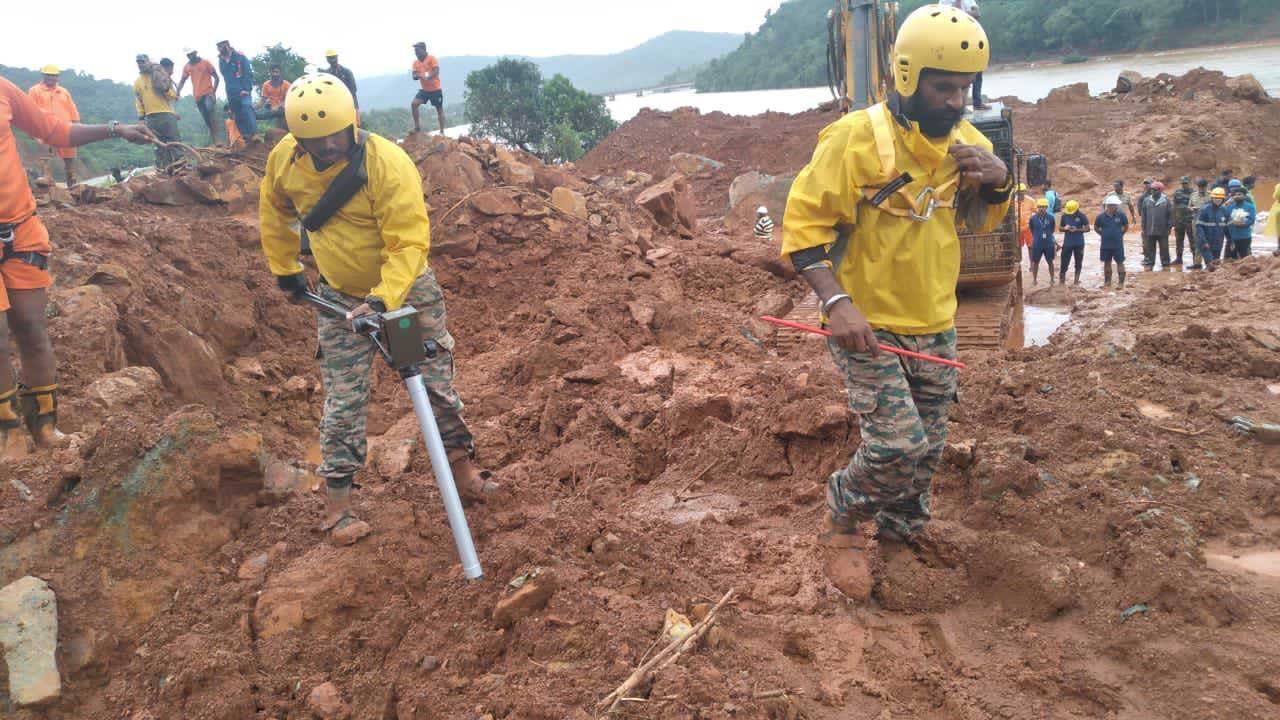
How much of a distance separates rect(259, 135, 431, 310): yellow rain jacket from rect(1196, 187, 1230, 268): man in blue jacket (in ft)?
39.8

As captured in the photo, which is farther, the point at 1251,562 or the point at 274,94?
the point at 274,94

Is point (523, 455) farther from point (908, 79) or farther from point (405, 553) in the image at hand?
point (908, 79)

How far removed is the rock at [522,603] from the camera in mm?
2947

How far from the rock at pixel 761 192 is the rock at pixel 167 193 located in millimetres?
11431

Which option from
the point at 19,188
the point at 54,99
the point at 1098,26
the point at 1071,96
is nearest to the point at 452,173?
the point at 54,99

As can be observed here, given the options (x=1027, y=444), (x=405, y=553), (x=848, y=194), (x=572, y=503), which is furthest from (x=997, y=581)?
(x=405, y=553)

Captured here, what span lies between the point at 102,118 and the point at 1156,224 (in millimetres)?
40585

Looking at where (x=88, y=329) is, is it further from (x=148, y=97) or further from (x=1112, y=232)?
(x=1112, y=232)

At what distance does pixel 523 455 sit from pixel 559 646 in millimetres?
2647

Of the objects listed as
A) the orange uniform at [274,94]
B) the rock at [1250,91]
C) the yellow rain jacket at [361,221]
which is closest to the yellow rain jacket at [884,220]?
the yellow rain jacket at [361,221]

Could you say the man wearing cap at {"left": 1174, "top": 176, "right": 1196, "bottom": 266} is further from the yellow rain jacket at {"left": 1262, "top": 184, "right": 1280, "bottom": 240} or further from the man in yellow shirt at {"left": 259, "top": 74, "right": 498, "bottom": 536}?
the man in yellow shirt at {"left": 259, "top": 74, "right": 498, "bottom": 536}

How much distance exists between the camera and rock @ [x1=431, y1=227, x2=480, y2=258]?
911 centimetres

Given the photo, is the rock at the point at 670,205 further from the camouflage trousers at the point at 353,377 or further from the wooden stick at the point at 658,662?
the wooden stick at the point at 658,662

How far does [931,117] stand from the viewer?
3.05 meters
